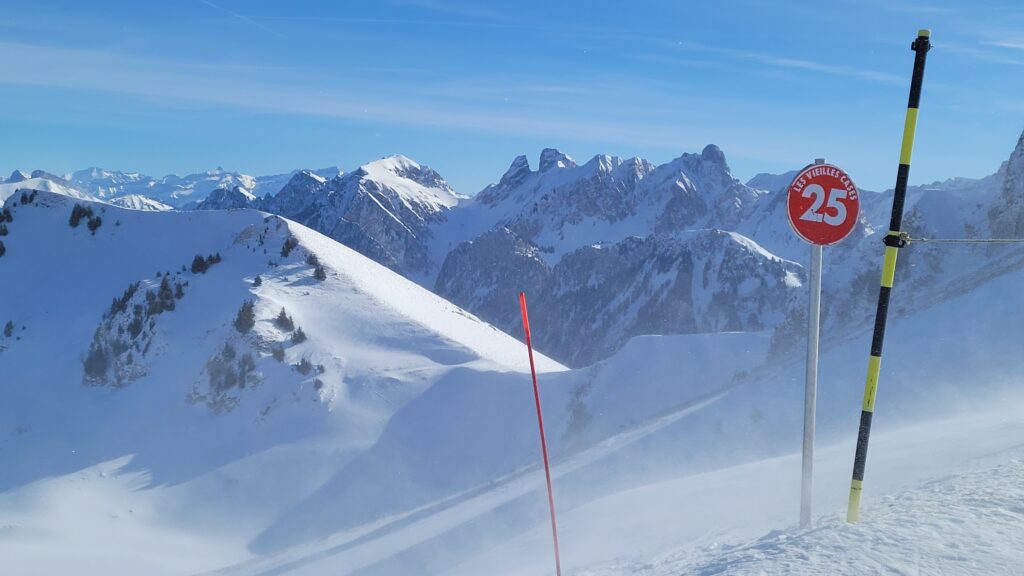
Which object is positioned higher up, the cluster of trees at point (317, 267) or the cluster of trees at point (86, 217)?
the cluster of trees at point (86, 217)

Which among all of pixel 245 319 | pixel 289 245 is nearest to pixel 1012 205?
pixel 245 319

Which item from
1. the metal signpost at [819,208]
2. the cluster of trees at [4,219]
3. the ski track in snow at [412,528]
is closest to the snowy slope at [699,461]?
the ski track in snow at [412,528]

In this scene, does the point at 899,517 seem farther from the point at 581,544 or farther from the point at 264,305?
the point at 264,305

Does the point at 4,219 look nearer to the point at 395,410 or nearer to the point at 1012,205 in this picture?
the point at 395,410

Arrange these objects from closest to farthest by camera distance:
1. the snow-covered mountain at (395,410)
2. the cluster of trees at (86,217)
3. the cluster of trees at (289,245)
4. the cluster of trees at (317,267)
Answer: the snow-covered mountain at (395,410) → the cluster of trees at (317,267) → the cluster of trees at (289,245) → the cluster of trees at (86,217)

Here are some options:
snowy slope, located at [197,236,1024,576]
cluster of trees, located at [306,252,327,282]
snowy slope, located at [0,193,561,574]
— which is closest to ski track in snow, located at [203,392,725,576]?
snowy slope, located at [197,236,1024,576]

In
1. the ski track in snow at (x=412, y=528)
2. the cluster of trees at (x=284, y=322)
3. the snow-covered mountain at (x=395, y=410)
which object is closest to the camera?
the snow-covered mountain at (x=395, y=410)

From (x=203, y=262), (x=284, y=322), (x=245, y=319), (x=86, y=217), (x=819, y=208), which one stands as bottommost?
(x=284, y=322)

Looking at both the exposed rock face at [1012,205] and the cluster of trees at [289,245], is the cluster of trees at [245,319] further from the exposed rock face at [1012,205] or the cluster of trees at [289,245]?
the exposed rock face at [1012,205]

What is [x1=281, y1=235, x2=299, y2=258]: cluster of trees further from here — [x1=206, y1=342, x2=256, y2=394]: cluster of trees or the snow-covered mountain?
[x1=206, y1=342, x2=256, y2=394]: cluster of trees

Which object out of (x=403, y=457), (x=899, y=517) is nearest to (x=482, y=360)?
(x=403, y=457)
